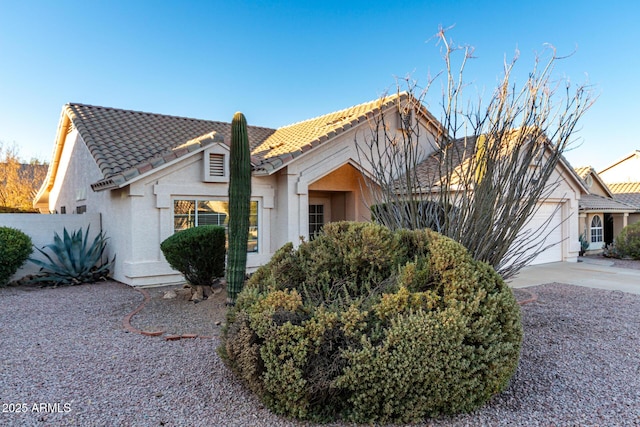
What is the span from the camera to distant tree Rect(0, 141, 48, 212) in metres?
24.3

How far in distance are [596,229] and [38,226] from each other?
24.4 meters

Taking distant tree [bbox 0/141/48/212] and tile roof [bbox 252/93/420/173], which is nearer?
tile roof [bbox 252/93/420/173]

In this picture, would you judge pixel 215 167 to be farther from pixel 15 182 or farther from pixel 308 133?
pixel 15 182

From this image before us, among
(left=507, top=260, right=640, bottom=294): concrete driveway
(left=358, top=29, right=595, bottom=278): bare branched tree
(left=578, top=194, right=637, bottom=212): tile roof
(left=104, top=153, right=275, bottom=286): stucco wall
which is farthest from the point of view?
(left=578, top=194, right=637, bottom=212): tile roof

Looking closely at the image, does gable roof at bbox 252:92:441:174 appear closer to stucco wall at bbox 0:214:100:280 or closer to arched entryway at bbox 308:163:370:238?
arched entryway at bbox 308:163:370:238

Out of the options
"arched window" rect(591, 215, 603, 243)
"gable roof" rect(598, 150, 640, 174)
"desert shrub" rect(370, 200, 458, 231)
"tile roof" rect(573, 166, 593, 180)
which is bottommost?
"arched window" rect(591, 215, 603, 243)

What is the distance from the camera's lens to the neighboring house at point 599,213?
19.9m

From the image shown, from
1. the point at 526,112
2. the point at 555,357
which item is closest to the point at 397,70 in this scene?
the point at 526,112

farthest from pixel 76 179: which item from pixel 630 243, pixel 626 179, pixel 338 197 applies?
pixel 626 179

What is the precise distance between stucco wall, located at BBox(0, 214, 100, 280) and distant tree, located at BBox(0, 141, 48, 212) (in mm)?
14222

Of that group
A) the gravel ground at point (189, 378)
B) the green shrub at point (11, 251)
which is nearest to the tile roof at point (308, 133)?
the gravel ground at point (189, 378)

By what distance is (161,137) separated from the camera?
14.0m

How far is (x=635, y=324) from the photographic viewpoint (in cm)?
735

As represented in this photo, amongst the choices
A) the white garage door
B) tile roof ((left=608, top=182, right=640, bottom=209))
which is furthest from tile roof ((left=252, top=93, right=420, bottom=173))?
tile roof ((left=608, top=182, right=640, bottom=209))
